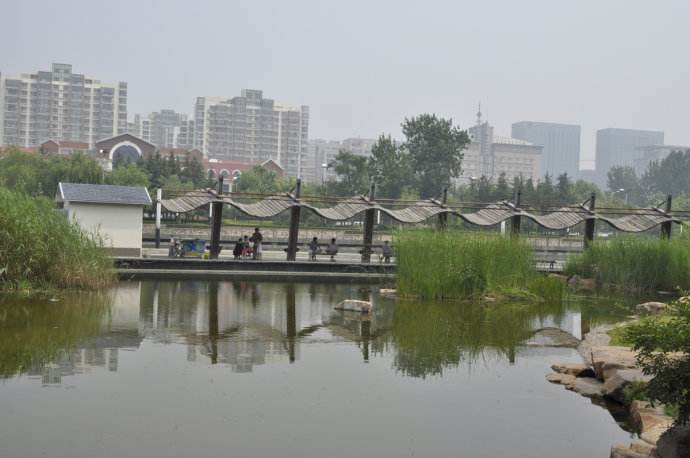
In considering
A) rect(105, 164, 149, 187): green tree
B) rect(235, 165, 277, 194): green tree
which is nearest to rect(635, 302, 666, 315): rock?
rect(105, 164, 149, 187): green tree

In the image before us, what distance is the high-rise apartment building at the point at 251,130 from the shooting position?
142375 mm

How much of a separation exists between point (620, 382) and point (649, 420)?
3.63 ft

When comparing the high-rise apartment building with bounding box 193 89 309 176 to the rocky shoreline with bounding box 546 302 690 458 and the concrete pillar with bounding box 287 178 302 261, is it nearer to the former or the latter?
the concrete pillar with bounding box 287 178 302 261

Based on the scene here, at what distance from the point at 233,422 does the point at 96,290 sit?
10472 millimetres

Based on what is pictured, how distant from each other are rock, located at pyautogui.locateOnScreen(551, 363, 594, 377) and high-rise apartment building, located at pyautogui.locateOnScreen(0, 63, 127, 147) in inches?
5047

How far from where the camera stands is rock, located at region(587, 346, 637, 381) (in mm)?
10625

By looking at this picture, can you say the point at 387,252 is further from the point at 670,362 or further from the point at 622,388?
the point at 670,362

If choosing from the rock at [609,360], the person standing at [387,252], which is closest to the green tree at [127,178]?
the person standing at [387,252]

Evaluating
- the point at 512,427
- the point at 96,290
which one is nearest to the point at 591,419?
the point at 512,427

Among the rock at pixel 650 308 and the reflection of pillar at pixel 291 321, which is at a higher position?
the rock at pixel 650 308

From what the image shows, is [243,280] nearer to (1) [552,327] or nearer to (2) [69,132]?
(1) [552,327]

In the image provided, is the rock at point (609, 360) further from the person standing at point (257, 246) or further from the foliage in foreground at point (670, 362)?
the person standing at point (257, 246)

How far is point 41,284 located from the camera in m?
17.3

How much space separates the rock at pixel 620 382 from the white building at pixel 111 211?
15.1 meters
